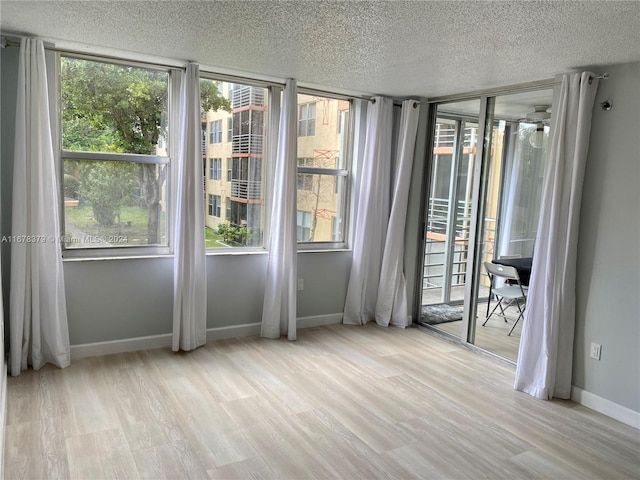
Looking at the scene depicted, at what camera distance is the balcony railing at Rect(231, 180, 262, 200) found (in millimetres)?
4422

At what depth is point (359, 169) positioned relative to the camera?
494cm

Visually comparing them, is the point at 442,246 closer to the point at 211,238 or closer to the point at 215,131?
the point at 211,238

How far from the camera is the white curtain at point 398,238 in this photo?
479 cm

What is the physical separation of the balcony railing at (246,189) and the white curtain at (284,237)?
19cm

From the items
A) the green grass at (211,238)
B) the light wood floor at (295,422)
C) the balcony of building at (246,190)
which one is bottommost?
the light wood floor at (295,422)

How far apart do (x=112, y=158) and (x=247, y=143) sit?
115 centimetres

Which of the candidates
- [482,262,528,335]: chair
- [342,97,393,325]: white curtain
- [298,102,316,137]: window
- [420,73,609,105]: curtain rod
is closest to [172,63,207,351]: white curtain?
[298,102,316,137]: window

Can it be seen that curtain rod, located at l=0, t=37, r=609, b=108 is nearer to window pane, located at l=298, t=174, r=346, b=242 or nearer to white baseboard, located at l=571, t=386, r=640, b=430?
window pane, located at l=298, t=174, r=346, b=242

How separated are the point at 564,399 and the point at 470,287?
4.13ft

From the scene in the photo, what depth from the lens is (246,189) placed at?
4.49 m

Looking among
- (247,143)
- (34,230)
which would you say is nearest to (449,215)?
(247,143)

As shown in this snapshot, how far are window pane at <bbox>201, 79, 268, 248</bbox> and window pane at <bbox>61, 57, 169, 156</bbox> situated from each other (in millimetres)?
424

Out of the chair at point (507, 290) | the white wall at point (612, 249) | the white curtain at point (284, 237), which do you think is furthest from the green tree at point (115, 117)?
the white wall at point (612, 249)

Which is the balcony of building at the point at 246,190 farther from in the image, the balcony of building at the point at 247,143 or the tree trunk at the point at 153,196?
the tree trunk at the point at 153,196
